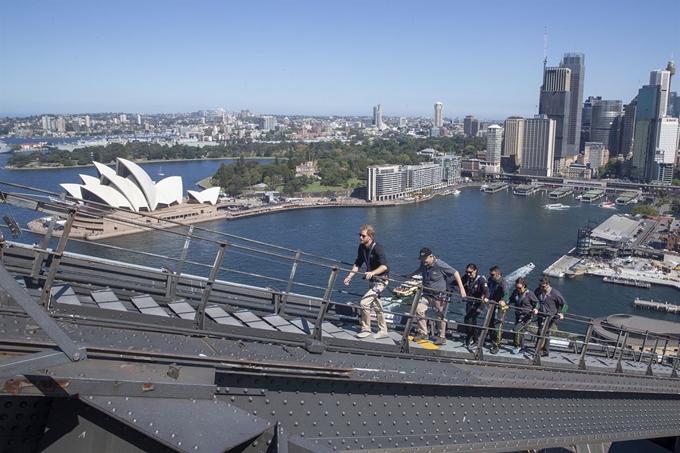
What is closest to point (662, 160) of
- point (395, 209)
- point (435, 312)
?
point (395, 209)

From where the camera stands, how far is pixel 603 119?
37625 millimetres

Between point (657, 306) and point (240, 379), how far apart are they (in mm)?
10554

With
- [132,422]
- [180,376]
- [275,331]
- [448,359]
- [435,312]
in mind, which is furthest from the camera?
[435,312]

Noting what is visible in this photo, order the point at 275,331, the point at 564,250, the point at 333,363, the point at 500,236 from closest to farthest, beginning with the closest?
the point at 333,363
the point at 275,331
the point at 564,250
the point at 500,236

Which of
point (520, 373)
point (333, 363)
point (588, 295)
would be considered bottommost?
point (588, 295)

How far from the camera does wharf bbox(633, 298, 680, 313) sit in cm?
993

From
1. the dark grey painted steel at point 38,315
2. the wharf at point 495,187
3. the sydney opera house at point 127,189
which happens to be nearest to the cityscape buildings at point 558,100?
the wharf at point 495,187

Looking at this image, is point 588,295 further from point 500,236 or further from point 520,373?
point 520,373

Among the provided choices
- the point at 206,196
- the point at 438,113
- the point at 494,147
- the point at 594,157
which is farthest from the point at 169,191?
the point at 438,113

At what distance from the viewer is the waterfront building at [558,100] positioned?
3362 cm

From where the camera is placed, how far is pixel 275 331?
1.37 m

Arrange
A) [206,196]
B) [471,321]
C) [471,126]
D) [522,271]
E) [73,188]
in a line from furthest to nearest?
[471,126] → [206,196] → [73,188] → [522,271] → [471,321]

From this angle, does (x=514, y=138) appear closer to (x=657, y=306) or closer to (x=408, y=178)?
(x=408, y=178)

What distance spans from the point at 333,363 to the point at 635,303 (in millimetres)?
10259
